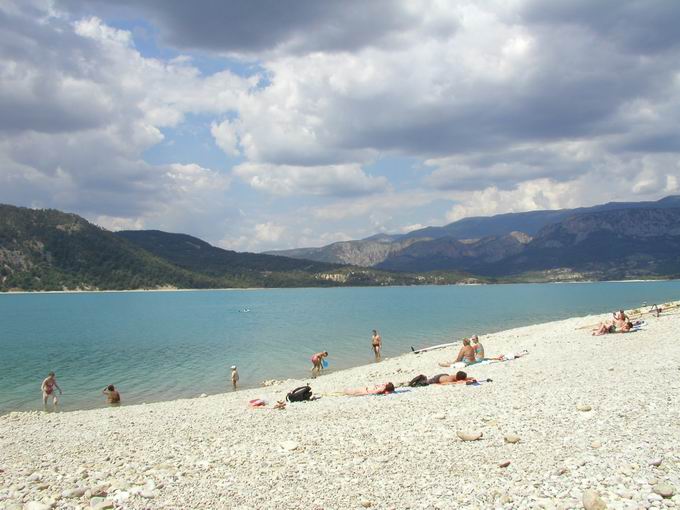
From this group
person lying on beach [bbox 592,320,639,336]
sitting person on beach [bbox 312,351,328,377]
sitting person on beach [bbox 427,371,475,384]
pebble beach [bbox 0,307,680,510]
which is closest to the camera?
pebble beach [bbox 0,307,680,510]

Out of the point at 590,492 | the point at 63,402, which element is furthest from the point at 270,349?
the point at 590,492

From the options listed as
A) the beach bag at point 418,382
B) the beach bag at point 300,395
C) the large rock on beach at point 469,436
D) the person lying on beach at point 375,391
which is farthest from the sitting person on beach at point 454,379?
the large rock on beach at point 469,436

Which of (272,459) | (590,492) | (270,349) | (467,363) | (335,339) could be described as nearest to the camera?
(590,492)

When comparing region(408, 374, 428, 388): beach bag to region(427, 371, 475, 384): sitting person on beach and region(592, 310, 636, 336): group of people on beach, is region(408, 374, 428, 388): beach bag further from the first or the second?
region(592, 310, 636, 336): group of people on beach

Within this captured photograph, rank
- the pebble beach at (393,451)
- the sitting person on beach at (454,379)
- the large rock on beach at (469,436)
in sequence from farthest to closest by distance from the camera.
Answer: the sitting person on beach at (454,379), the large rock on beach at (469,436), the pebble beach at (393,451)

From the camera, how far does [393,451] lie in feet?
41.2

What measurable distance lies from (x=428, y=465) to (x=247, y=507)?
4.12 m

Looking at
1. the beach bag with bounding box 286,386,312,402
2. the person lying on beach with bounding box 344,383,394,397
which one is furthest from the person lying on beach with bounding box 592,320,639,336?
the beach bag with bounding box 286,386,312,402

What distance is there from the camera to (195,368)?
40.0 metres

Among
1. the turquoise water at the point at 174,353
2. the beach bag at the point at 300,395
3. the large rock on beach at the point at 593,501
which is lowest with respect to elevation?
the turquoise water at the point at 174,353

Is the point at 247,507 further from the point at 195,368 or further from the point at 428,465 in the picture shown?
the point at 195,368

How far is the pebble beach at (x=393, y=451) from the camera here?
31.3ft

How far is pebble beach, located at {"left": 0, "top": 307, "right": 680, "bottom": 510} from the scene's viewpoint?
9.54 metres

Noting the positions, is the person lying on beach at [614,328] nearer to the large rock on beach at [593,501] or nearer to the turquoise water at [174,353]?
the turquoise water at [174,353]
